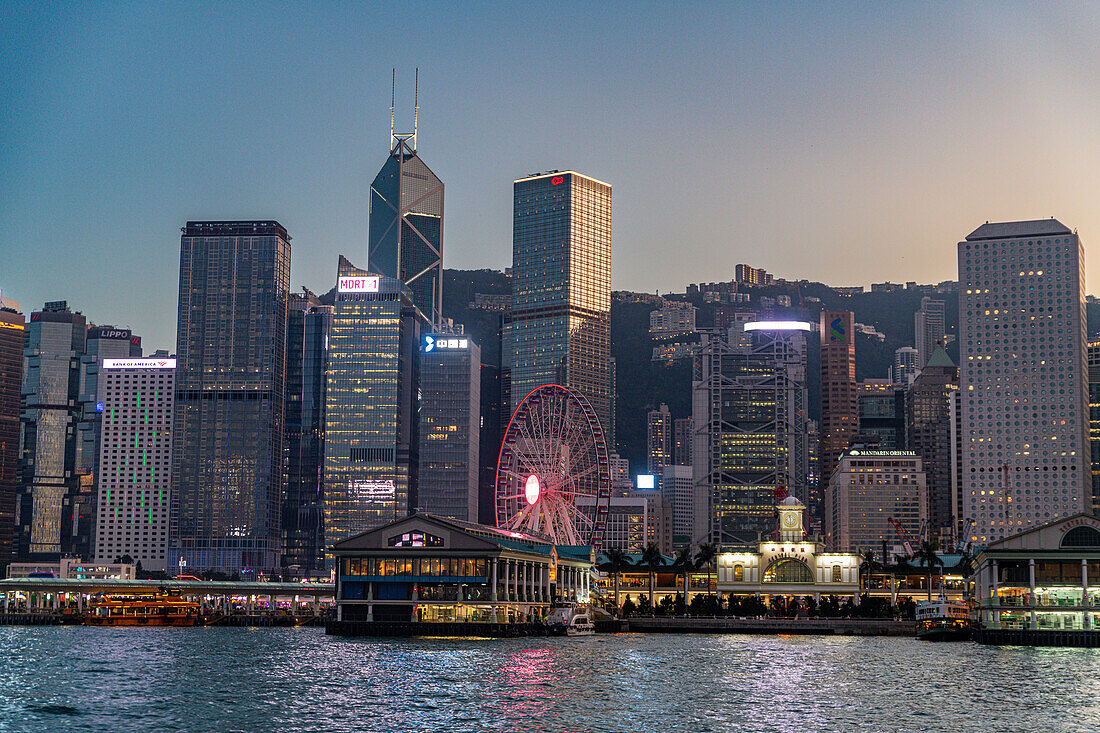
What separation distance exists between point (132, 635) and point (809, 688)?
112 metres

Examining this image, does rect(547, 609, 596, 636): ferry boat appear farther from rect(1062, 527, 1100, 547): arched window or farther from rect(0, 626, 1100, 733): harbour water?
rect(1062, 527, 1100, 547): arched window

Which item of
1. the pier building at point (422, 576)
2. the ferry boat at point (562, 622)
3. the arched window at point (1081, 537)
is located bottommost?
the ferry boat at point (562, 622)

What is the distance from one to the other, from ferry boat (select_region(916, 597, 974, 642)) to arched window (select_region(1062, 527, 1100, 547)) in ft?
70.9

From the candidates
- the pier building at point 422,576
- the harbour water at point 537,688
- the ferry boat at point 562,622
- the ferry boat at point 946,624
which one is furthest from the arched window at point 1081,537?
the pier building at point 422,576

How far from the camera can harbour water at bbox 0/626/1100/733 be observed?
8556 centimetres

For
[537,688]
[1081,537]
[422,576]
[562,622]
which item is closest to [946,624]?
[1081,537]

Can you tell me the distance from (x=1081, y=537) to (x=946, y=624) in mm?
23698

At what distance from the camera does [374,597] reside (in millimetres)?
188750

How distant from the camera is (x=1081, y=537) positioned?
17612cm

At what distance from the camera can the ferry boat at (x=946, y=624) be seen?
189000mm

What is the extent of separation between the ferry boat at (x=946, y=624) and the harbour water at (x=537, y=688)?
2866 centimetres

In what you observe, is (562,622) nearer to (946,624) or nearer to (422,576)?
(422,576)

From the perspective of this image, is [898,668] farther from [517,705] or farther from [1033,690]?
[517,705]

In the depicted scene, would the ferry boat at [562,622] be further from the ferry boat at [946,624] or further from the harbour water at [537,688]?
the ferry boat at [946,624]
